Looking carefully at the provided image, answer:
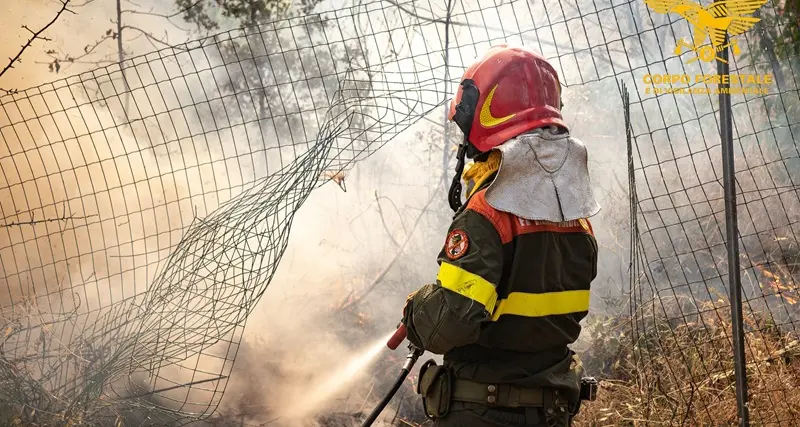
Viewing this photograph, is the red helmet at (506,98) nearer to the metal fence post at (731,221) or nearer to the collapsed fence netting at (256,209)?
the collapsed fence netting at (256,209)

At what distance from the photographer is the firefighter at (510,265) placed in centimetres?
268

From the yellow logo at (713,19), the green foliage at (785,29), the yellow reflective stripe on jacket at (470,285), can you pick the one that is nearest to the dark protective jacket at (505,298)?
the yellow reflective stripe on jacket at (470,285)

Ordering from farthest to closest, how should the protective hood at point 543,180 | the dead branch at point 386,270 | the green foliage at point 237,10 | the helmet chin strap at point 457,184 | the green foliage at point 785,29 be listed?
the green foliage at point 237,10 < the dead branch at point 386,270 < the green foliage at point 785,29 < the helmet chin strap at point 457,184 < the protective hood at point 543,180

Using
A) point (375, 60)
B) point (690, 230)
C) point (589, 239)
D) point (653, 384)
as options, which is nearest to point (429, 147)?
point (375, 60)

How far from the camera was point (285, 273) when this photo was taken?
8.19m

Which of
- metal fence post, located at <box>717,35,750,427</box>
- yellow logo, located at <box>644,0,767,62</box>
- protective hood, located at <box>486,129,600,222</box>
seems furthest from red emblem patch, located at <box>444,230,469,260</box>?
yellow logo, located at <box>644,0,767,62</box>

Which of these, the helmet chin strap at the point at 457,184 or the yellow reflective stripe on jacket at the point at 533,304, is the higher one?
the helmet chin strap at the point at 457,184

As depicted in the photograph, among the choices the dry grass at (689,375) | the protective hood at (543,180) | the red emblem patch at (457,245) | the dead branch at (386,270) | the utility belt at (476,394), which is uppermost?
the protective hood at (543,180)

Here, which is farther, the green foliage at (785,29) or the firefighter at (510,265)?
the green foliage at (785,29)

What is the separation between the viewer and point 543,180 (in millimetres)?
2842

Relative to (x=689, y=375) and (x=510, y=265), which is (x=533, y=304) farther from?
(x=689, y=375)

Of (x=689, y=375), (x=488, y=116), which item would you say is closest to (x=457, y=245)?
(x=488, y=116)

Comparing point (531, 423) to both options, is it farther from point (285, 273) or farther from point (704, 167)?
point (704, 167)

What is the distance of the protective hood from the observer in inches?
108
